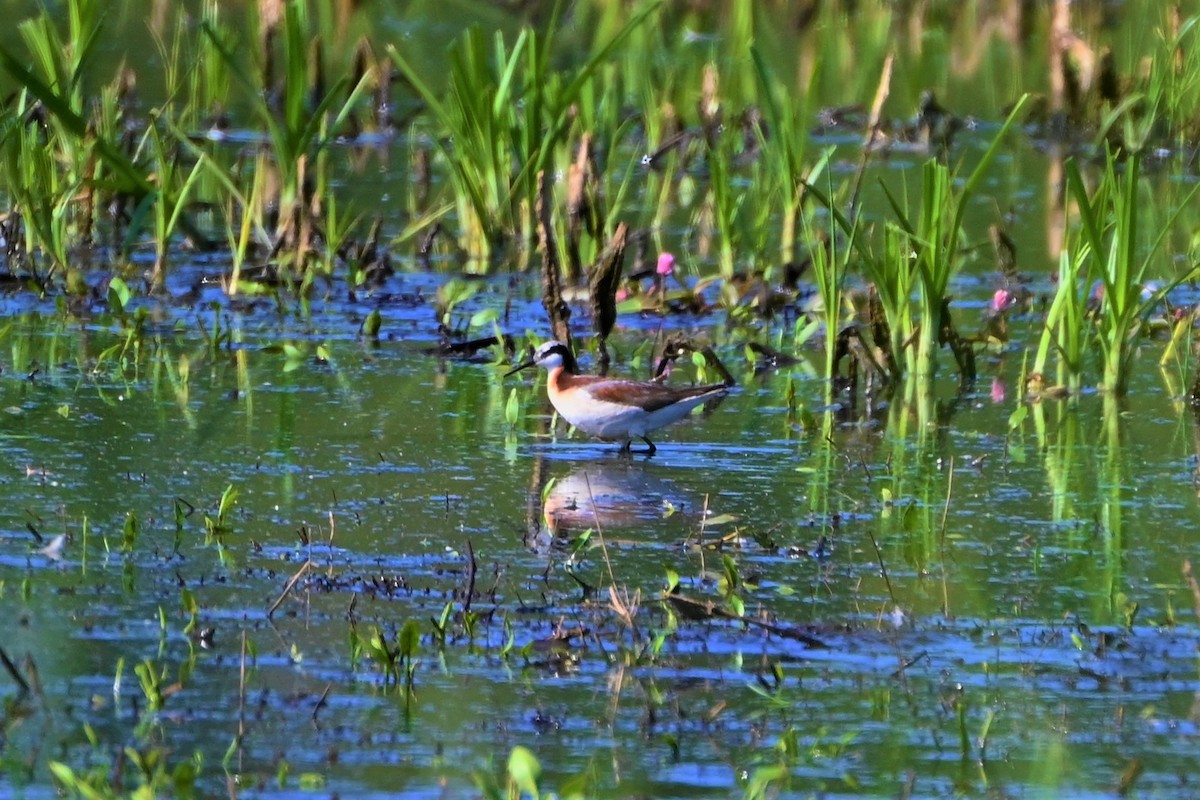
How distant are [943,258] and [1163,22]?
9802mm

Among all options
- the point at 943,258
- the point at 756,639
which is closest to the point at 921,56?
the point at 943,258

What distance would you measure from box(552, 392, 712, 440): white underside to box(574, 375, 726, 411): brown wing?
22 millimetres

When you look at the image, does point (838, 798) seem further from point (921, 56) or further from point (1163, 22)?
point (921, 56)

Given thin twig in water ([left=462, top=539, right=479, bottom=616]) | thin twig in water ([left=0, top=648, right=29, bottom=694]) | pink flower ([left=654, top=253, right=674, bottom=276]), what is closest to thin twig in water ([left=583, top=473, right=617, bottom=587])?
thin twig in water ([left=462, top=539, right=479, bottom=616])

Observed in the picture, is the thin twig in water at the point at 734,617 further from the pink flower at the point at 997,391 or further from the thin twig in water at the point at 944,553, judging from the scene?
the pink flower at the point at 997,391

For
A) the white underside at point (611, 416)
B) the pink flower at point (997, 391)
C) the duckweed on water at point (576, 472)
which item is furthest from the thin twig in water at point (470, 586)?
the pink flower at point (997, 391)

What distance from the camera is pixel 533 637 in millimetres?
5188

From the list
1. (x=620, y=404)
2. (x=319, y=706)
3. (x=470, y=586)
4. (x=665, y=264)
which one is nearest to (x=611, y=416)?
(x=620, y=404)

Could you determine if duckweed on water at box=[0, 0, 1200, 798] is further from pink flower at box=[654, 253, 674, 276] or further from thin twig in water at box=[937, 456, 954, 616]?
pink flower at box=[654, 253, 674, 276]

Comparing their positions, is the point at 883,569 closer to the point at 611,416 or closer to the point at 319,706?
the point at 319,706

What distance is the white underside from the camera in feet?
25.0

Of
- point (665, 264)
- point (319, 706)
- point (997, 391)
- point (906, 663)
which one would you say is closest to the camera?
point (319, 706)

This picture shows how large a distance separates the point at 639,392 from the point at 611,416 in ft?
0.53

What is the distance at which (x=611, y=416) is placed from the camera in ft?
25.0
